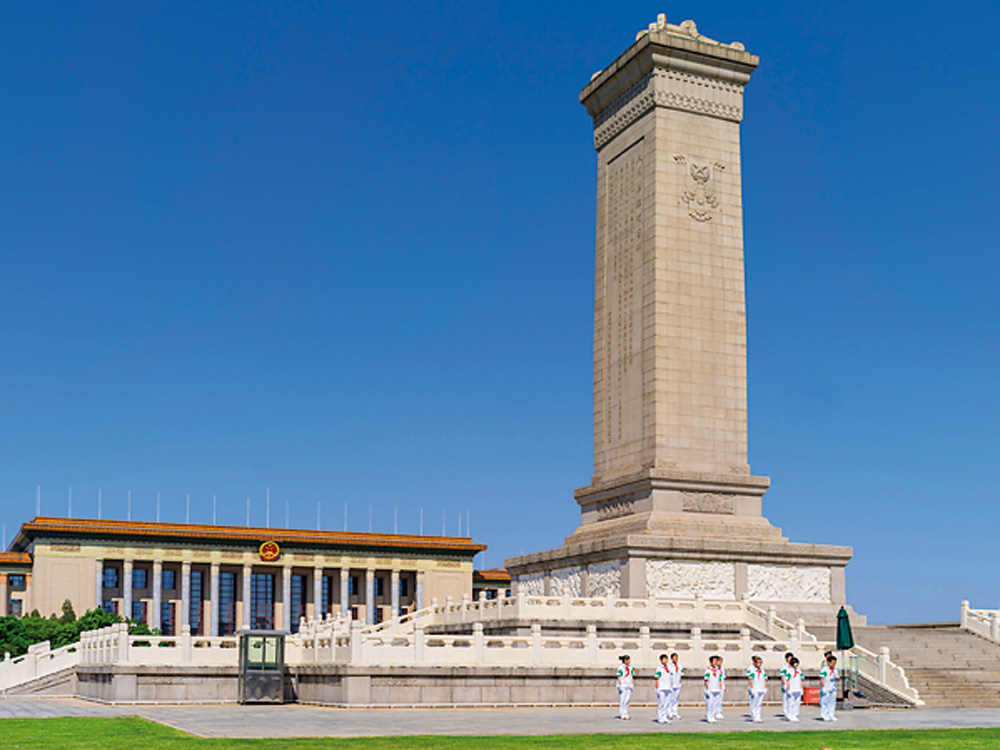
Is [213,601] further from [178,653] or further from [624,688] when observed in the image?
[624,688]

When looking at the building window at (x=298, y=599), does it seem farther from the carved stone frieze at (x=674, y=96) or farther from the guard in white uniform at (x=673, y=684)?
the guard in white uniform at (x=673, y=684)

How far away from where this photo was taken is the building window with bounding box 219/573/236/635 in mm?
83250

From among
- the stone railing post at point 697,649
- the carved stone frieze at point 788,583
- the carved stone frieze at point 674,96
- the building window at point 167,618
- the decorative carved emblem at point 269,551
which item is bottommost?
the building window at point 167,618

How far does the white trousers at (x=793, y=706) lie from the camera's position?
2455cm

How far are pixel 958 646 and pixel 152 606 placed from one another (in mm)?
56966

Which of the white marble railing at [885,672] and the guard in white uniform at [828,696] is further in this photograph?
the white marble railing at [885,672]

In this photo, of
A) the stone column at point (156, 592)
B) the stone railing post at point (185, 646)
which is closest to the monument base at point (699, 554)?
the stone railing post at point (185, 646)

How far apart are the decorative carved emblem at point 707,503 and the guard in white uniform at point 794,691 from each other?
14.6 m

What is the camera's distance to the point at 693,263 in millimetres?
41156

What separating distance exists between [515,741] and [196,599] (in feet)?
224

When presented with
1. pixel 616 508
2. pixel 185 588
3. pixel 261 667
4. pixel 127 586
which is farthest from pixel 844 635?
pixel 127 586

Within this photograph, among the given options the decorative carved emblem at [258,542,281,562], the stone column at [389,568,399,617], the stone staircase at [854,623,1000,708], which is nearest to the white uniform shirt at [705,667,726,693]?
the stone staircase at [854,623,1000,708]

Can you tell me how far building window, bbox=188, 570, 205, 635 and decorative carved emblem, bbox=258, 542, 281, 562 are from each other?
6.08 metres

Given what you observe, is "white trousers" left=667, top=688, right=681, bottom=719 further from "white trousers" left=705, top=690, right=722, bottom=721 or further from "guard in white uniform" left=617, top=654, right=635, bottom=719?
"guard in white uniform" left=617, top=654, right=635, bottom=719
